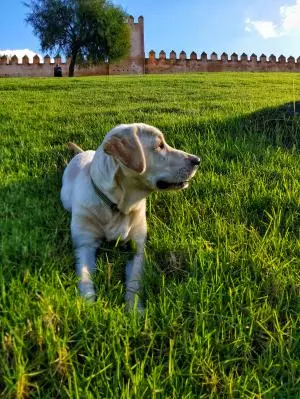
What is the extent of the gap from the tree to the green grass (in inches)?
1341

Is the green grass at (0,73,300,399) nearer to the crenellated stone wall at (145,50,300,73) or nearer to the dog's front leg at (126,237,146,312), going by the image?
the dog's front leg at (126,237,146,312)

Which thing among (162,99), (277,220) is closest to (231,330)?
(277,220)

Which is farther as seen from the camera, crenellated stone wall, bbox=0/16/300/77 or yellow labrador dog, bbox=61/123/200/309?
crenellated stone wall, bbox=0/16/300/77

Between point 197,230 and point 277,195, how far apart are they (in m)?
0.76

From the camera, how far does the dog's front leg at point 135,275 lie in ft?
7.95

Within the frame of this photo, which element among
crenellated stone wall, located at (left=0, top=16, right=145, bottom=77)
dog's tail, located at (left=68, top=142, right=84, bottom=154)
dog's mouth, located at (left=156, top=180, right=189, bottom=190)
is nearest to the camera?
dog's mouth, located at (left=156, top=180, right=189, bottom=190)

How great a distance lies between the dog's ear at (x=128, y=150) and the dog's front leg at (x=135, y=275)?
A: 1.63 feet

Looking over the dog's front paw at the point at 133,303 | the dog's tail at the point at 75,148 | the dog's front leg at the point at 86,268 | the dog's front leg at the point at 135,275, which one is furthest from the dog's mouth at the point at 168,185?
the dog's tail at the point at 75,148

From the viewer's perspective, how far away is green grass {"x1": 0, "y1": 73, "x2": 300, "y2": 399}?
1846mm

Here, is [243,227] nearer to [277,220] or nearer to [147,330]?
[277,220]

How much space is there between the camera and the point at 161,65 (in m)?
50.5

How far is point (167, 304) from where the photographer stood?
2.28 meters

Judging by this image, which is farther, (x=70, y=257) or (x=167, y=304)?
(x=70, y=257)

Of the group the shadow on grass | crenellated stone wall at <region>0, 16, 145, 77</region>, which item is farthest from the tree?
the shadow on grass
